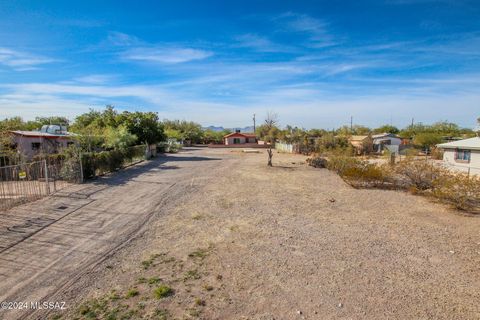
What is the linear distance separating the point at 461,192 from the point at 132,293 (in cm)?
1252

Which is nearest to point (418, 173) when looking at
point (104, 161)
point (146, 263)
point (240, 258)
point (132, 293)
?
point (240, 258)

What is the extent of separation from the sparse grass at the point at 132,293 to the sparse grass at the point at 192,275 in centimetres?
91

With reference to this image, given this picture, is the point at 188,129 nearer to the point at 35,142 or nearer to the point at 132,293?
the point at 35,142

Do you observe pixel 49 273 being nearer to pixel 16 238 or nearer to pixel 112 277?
pixel 112 277

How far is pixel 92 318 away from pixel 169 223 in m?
4.68

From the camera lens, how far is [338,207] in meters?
11.4

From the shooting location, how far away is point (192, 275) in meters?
5.73

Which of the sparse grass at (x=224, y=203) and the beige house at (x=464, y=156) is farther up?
the beige house at (x=464, y=156)

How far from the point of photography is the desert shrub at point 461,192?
1127cm

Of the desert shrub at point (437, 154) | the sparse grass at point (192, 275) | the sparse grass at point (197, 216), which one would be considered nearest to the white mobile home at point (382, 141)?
the desert shrub at point (437, 154)

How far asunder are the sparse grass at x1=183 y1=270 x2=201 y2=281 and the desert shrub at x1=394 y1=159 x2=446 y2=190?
12656 millimetres

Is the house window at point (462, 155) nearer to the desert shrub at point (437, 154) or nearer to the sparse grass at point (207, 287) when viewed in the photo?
the desert shrub at point (437, 154)

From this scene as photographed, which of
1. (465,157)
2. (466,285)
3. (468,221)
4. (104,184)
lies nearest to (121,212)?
(104,184)

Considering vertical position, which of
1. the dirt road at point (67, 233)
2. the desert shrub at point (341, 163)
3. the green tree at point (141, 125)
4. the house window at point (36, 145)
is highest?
the green tree at point (141, 125)
